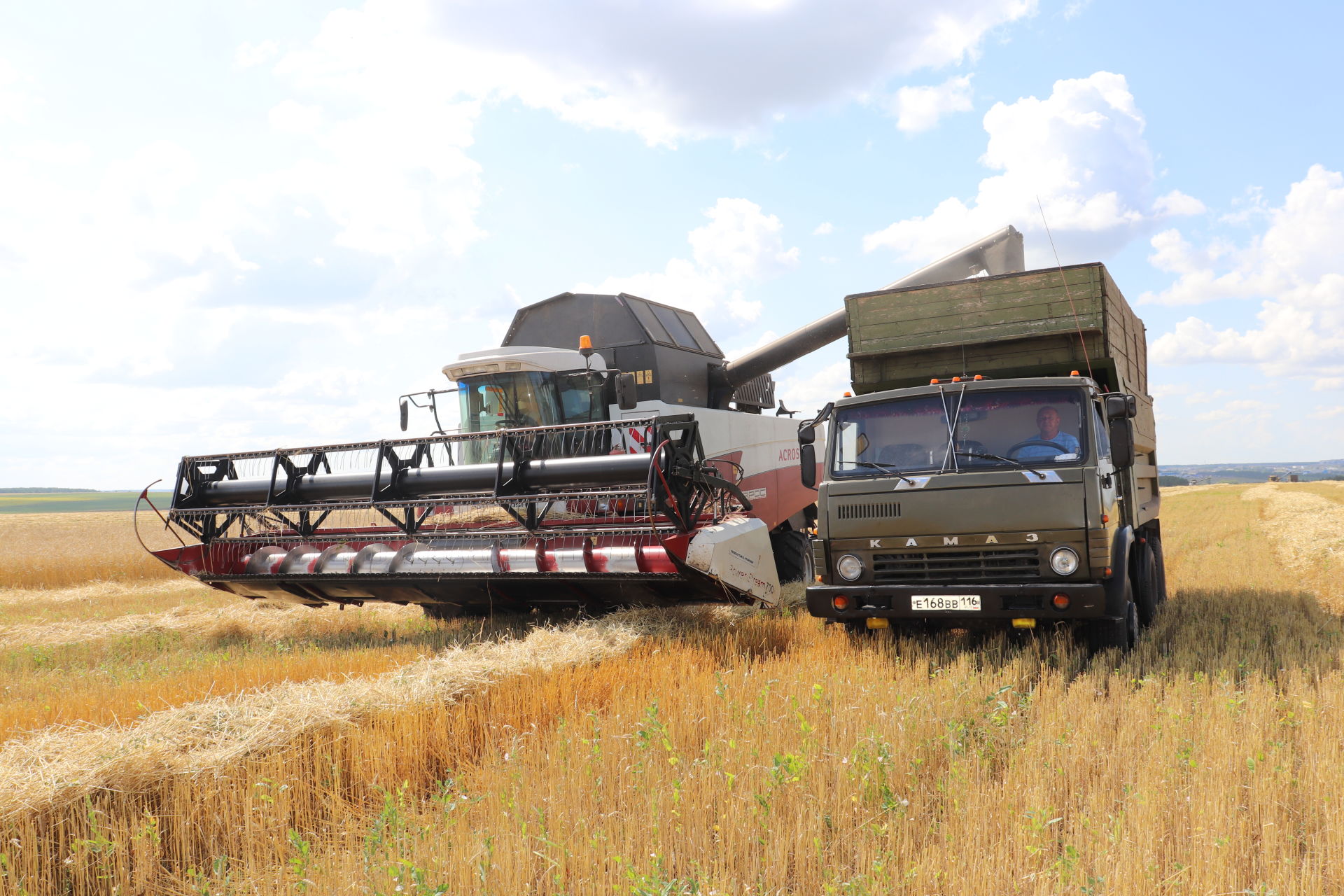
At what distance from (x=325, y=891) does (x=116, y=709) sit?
9.09 feet

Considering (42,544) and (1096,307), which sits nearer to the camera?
(1096,307)

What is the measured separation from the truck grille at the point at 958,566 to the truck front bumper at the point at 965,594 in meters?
0.08

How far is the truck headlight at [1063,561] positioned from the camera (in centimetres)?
566

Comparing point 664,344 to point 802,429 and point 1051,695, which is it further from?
point 1051,695

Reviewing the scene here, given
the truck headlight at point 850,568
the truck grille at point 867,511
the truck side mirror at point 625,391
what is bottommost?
the truck headlight at point 850,568

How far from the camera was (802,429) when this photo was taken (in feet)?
22.2

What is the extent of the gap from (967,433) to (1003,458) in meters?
0.30

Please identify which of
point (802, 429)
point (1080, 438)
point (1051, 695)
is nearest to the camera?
point (1051, 695)

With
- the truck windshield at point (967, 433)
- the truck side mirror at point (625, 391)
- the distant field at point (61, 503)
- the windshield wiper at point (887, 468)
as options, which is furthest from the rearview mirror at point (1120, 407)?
the distant field at point (61, 503)

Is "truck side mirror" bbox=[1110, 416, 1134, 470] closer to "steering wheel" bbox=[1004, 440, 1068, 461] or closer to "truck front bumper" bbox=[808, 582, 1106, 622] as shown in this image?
"steering wheel" bbox=[1004, 440, 1068, 461]

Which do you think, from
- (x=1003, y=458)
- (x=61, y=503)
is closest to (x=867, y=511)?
(x=1003, y=458)

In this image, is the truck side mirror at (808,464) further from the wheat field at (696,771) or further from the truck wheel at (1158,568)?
the truck wheel at (1158,568)

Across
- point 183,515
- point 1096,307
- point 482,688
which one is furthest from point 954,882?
point 183,515

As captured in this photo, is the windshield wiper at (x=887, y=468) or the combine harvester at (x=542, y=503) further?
the combine harvester at (x=542, y=503)
